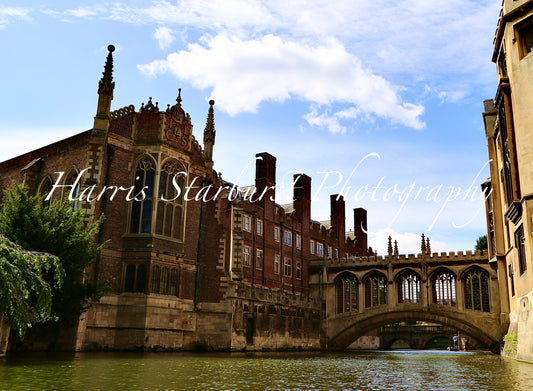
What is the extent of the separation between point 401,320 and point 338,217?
58.8 ft

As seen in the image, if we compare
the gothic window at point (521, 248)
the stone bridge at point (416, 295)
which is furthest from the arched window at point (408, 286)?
the gothic window at point (521, 248)

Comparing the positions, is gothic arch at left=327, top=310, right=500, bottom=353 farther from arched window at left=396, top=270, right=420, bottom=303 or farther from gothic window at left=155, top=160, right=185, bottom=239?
gothic window at left=155, top=160, right=185, bottom=239

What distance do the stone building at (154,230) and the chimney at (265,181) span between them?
11382 millimetres

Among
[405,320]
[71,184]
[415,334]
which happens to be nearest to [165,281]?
[71,184]

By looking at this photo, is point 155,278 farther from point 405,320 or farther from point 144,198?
point 405,320

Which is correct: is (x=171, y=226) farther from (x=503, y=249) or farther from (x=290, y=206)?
(x=290, y=206)

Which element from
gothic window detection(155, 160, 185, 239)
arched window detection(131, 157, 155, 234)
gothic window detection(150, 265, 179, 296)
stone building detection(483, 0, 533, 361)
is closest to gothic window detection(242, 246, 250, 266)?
gothic window detection(155, 160, 185, 239)

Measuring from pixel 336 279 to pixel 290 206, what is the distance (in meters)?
12.6

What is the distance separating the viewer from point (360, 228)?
63.8 meters

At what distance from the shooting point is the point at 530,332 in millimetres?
20266

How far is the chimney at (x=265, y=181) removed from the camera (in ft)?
150

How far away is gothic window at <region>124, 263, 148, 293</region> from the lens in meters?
26.7

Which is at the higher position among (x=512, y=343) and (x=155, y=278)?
(x=155, y=278)

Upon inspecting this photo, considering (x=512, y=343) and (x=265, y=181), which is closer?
(x=512, y=343)
